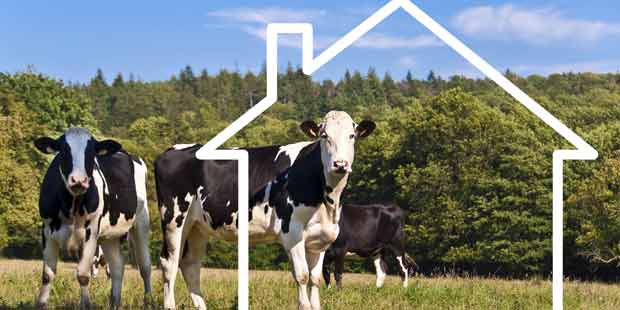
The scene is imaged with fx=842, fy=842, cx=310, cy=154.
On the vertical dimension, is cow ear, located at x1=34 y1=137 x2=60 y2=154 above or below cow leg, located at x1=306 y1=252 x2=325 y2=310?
above

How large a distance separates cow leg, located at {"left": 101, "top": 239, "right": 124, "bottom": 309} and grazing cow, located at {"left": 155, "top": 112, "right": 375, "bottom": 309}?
0.71 meters

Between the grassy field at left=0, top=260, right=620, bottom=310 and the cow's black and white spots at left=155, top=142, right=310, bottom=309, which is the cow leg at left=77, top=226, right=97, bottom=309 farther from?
the cow's black and white spots at left=155, top=142, right=310, bottom=309

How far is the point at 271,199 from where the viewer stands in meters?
10.7

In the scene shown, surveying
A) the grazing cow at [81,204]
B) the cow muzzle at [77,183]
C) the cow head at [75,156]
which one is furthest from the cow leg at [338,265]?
the cow muzzle at [77,183]

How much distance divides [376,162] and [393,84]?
2545 inches

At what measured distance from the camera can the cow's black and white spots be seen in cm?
1123

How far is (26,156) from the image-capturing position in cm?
5238

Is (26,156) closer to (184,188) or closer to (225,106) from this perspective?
(184,188)

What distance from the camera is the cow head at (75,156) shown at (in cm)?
966

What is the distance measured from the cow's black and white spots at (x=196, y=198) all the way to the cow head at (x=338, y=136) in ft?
5.14

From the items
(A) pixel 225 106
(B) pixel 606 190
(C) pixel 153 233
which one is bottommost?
(C) pixel 153 233

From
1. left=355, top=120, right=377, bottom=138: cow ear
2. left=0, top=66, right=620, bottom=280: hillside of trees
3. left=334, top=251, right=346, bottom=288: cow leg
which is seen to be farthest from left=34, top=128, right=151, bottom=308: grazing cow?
left=0, top=66, right=620, bottom=280: hillside of trees

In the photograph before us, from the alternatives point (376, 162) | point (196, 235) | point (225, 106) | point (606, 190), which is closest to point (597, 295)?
point (196, 235)

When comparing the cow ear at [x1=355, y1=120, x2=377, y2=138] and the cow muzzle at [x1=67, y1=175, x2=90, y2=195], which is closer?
the cow muzzle at [x1=67, y1=175, x2=90, y2=195]
